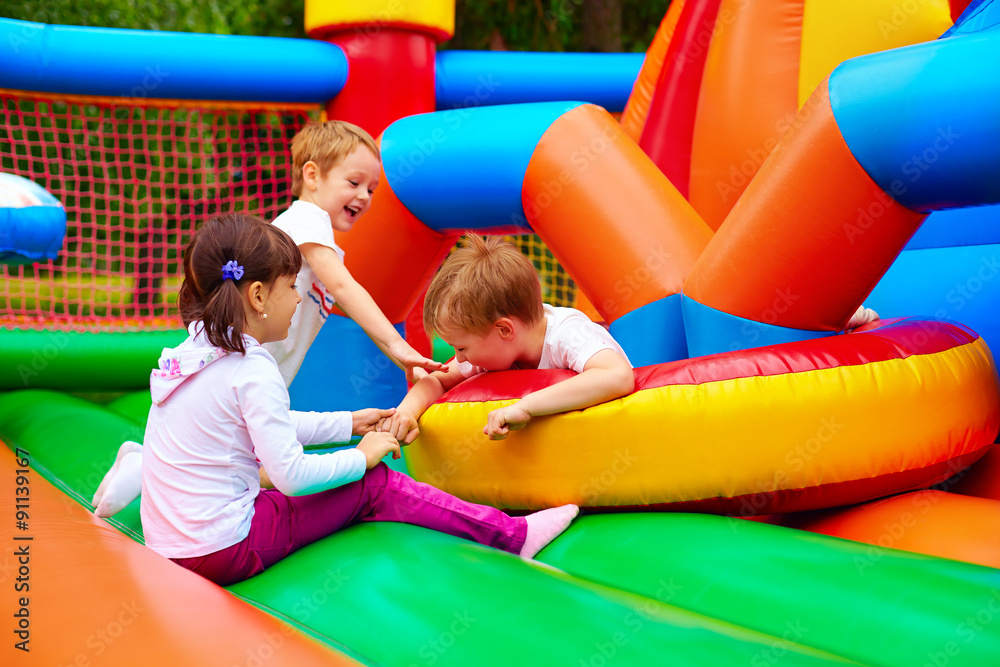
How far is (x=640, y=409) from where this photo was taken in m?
1.56

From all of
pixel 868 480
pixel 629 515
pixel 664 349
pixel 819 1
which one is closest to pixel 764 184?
pixel 664 349

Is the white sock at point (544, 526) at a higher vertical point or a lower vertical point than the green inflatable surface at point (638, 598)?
lower

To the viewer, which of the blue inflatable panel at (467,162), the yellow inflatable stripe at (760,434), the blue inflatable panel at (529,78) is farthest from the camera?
the blue inflatable panel at (529,78)

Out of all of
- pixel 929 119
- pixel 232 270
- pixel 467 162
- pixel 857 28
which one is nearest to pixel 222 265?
pixel 232 270

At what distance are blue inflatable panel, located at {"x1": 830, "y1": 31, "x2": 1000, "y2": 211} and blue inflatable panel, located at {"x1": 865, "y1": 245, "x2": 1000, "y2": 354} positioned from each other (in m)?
0.70

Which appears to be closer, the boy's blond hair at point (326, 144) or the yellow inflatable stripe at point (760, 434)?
the yellow inflatable stripe at point (760, 434)

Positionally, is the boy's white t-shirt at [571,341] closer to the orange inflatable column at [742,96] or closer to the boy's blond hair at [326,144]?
the boy's blond hair at [326,144]

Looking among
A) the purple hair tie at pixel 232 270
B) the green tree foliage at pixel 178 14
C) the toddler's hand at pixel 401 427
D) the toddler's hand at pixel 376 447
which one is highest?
the green tree foliage at pixel 178 14

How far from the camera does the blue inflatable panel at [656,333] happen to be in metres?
2.00

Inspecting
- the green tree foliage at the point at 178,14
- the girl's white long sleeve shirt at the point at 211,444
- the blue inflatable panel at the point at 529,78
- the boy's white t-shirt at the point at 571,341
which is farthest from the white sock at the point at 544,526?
the green tree foliage at the point at 178,14

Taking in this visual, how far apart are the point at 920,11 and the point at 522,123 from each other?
1.00 metres

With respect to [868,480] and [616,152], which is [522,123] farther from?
[868,480]

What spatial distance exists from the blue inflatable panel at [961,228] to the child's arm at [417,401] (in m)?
1.33

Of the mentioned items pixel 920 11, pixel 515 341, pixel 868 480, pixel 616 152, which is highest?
pixel 920 11
